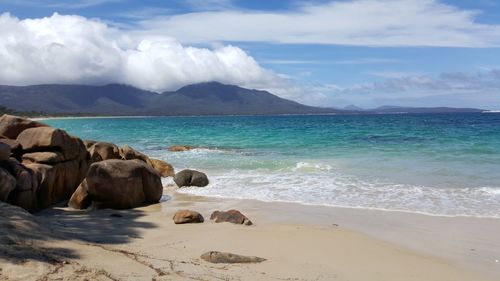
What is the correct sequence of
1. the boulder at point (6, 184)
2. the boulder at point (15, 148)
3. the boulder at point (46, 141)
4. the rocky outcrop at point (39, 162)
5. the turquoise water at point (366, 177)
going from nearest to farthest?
the boulder at point (6, 184), the rocky outcrop at point (39, 162), the boulder at point (15, 148), the boulder at point (46, 141), the turquoise water at point (366, 177)

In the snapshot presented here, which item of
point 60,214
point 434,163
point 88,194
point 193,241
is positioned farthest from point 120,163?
point 434,163

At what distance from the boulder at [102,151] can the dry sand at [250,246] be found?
12.2ft

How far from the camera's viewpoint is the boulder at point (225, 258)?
7.25 meters

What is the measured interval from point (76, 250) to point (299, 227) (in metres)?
4.56

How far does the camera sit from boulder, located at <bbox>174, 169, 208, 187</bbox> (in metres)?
16.2

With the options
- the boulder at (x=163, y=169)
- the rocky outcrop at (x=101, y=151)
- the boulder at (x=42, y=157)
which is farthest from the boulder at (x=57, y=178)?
the boulder at (x=163, y=169)

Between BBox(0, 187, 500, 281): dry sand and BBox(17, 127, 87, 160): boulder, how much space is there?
1965 millimetres

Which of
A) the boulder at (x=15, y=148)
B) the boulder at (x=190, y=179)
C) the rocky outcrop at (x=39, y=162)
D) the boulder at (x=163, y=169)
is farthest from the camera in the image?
the boulder at (x=163, y=169)

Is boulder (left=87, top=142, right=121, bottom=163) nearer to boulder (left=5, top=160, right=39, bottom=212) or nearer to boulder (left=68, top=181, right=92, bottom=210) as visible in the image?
boulder (left=68, top=181, right=92, bottom=210)

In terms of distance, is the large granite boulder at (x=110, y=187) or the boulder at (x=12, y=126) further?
the boulder at (x=12, y=126)

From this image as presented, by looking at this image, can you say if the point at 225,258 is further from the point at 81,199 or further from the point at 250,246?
the point at 81,199

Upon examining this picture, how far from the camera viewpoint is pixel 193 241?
28.6ft

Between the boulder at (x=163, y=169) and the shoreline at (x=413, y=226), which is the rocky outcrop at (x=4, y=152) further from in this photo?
the boulder at (x=163, y=169)

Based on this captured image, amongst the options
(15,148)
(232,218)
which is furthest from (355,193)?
(15,148)
